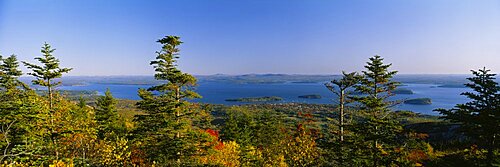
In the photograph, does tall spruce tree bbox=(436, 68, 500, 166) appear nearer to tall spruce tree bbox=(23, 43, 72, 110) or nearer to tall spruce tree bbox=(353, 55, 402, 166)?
tall spruce tree bbox=(353, 55, 402, 166)

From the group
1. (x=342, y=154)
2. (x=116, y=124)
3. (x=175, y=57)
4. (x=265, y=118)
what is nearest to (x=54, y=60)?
(x=175, y=57)

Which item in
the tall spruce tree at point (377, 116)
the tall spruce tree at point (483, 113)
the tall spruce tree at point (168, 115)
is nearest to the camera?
the tall spruce tree at point (483, 113)

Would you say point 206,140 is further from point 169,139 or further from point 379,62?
point 379,62

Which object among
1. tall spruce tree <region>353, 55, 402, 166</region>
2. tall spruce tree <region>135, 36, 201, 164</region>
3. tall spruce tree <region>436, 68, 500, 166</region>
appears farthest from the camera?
tall spruce tree <region>135, 36, 201, 164</region>

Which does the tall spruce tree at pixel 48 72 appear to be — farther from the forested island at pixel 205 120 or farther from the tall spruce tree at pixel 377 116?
the tall spruce tree at pixel 377 116

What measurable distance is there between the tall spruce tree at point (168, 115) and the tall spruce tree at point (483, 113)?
1776cm

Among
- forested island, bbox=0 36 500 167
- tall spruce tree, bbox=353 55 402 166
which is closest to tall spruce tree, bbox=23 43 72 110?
forested island, bbox=0 36 500 167

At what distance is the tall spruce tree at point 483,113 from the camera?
44.6 ft

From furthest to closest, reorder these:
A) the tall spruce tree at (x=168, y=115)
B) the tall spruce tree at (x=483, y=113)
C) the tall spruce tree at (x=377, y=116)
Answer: the tall spruce tree at (x=168, y=115)
the tall spruce tree at (x=377, y=116)
the tall spruce tree at (x=483, y=113)

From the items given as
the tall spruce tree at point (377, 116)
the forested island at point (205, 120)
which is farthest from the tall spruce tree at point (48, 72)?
the tall spruce tree at point (377, 116)

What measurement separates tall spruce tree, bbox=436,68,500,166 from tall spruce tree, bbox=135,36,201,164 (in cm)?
1776

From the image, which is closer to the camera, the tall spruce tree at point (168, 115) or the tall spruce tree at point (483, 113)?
the tall spruce tree at point (483, 113)

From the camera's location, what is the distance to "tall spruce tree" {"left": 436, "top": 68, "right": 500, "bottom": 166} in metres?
13.6

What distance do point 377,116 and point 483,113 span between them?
7.48m
